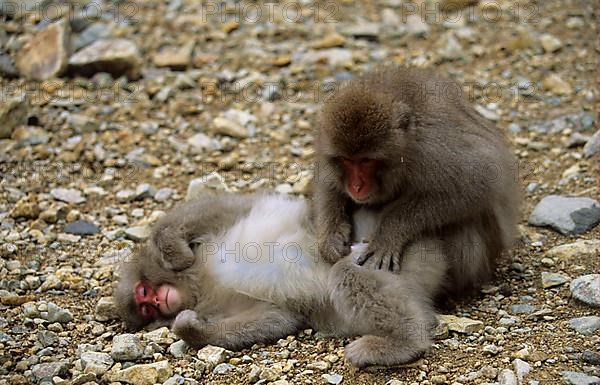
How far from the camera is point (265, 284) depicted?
17.0 feet

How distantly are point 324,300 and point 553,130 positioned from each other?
310 cm

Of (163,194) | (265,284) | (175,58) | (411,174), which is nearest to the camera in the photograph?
(411,174)

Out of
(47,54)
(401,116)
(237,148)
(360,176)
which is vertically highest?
(401,116)

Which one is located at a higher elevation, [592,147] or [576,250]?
[592,147]

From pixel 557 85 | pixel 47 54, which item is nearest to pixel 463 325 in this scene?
pixel 557 85

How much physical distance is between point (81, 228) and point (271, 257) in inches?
64.3

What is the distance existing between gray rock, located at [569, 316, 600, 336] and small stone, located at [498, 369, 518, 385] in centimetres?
56

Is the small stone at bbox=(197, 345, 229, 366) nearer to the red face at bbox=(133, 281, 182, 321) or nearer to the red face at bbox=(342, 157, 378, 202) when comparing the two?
the red face at bbox=(133, 281, 182, 321)

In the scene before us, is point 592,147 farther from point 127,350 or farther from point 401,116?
point 127,350

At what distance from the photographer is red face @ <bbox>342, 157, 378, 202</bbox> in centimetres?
481

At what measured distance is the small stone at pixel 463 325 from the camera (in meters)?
4.66

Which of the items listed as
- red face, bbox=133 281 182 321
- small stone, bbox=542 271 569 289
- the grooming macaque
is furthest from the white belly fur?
small stone, bbox=542 271 569 289

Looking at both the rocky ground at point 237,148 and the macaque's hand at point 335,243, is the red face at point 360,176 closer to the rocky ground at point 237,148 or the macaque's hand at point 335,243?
the macaque's hand at point 335,243

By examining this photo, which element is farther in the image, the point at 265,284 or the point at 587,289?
the point at 265,284
